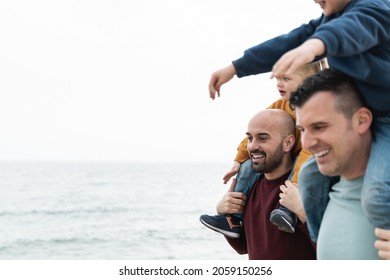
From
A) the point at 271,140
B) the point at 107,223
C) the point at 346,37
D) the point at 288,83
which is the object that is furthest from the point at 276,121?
the point at 107,223

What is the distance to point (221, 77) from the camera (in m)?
1.60

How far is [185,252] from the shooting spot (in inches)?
570

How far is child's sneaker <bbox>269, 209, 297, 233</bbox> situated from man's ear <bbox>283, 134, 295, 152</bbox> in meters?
0.23

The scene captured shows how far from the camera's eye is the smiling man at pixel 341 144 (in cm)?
137

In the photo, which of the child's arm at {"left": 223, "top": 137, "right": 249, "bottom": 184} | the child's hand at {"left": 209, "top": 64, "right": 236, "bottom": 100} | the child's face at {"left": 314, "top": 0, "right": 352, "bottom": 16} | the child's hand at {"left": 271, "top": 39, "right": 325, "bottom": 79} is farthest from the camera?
the child's arm at {"left": 223, "top": 137, "right": 249, "bottom": 184}

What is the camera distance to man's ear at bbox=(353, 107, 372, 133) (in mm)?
1395

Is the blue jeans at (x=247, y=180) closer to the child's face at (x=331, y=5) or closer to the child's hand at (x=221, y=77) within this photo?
the child's hand at (x=221, y=77)

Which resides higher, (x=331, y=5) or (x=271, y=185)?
(x=331, y=5)

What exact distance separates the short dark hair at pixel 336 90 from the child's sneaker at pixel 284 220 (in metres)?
0.47

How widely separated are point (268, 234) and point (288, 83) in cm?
49

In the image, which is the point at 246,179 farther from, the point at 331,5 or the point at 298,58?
the point at 298,58

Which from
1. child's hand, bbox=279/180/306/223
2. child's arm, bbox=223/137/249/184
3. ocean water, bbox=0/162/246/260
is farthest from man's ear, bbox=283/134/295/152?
ocean water, bbox=0/162/246/260

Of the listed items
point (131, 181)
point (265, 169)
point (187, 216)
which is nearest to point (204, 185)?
point (131, 181)

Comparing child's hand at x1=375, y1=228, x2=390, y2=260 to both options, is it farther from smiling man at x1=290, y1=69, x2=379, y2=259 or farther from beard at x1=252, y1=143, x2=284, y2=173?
beard at x1=252, y1=143, x2=284, y2=173
